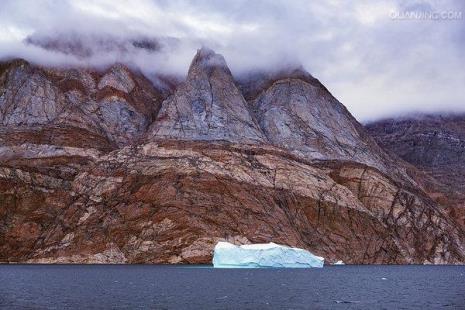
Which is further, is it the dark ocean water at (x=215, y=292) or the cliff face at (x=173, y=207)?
the cliff face at (x=173, y=207)

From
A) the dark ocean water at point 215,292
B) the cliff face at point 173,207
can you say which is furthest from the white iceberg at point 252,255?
the dark ocean water at point 215,292

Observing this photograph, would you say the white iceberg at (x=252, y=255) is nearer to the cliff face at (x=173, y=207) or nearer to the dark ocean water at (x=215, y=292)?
the cliff face at (x=173, y=207)

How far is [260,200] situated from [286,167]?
18.1 meters

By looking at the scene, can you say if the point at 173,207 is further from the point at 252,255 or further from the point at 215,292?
the point at 215,292

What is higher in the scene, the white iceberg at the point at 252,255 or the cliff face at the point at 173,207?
the cliff face at the point at 173,207

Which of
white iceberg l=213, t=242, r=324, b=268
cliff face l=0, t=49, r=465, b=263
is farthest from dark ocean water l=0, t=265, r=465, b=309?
cliff face l=0, t=49, r=465, b=263

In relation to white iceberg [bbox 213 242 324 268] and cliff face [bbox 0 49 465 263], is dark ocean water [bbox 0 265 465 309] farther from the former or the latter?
cliff face [bbox 0 49 465 263]

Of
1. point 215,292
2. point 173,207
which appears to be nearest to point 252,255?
point 173,207

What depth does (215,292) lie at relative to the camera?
286 ft

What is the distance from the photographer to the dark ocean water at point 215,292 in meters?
72.6

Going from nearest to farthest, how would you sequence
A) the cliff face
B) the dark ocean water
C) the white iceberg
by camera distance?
the dark ocean water < the white iceberg < the cliff face

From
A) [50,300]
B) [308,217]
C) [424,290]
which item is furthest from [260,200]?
[50,300]

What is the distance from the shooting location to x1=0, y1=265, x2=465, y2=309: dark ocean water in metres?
72.6

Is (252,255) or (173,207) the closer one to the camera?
(252,255)
